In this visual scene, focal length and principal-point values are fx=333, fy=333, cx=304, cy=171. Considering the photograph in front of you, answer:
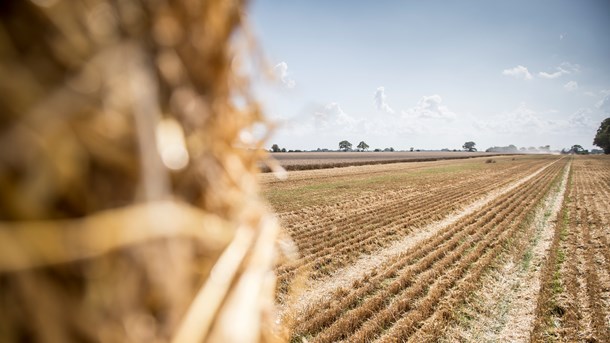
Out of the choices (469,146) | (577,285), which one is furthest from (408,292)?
(469,146)

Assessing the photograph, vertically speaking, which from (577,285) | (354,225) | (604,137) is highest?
(604,137)

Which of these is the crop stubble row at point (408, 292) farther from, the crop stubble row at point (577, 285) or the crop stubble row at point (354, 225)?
the crop stubble row at point (577, 285)

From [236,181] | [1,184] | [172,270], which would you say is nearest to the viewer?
[1,184]

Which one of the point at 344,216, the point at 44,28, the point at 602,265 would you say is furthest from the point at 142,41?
the point at 344,216

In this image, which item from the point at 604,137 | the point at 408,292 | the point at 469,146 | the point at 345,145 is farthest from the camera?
the point at 469,146

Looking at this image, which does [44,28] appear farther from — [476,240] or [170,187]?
[476,240]

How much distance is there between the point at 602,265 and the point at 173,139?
41.8 feet

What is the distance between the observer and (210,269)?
2.78 feet

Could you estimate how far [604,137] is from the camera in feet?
341

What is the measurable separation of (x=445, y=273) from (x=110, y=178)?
371 inches

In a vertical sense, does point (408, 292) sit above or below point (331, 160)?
below

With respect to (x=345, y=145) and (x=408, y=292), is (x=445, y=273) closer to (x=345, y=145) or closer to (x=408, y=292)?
(x=408, y=292)

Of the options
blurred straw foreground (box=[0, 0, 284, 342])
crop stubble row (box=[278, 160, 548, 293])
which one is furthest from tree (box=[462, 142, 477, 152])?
blurred straw foreground (box=[0, 0, 284, 342])

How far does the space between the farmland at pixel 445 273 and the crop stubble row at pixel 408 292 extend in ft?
0.09
